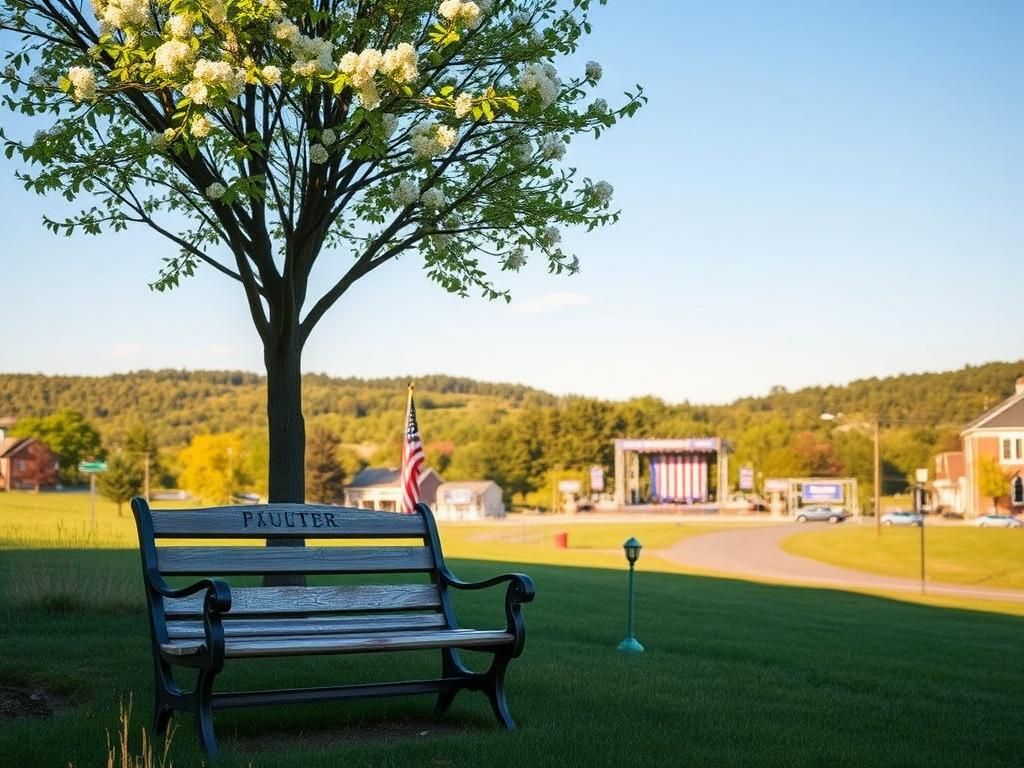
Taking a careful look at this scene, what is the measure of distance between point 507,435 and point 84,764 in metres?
125

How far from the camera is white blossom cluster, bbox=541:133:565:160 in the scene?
9.76 metres

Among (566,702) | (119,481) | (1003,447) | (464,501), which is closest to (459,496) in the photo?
(464,501)

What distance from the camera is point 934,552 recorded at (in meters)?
52.0

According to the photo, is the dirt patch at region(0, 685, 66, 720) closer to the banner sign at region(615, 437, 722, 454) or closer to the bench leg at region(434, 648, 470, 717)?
the bench leg at region(434, 648, 470, 717)

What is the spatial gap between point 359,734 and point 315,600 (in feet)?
2.63

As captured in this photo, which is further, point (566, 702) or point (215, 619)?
point (566, 702)

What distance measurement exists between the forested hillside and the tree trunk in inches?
3728

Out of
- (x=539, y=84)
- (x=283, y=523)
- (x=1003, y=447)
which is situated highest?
(x=539, y=84)

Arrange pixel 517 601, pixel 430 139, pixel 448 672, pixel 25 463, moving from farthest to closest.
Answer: pixel 25 463 → pixel 430 139 → pixel 448 672 → pixel 517 601

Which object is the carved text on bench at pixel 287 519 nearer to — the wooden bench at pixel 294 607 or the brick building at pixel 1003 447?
the wooden bench at pixel 294 607

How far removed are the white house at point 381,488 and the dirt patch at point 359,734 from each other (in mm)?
104380

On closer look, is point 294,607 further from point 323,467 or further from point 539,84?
point 323,467

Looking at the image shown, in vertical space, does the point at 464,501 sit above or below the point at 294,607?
below

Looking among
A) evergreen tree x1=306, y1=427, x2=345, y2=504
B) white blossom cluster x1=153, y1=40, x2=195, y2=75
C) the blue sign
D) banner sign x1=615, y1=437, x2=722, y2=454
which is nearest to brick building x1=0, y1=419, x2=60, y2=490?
evergreen tree x1=306, y1=427, x2=345, y2=504
